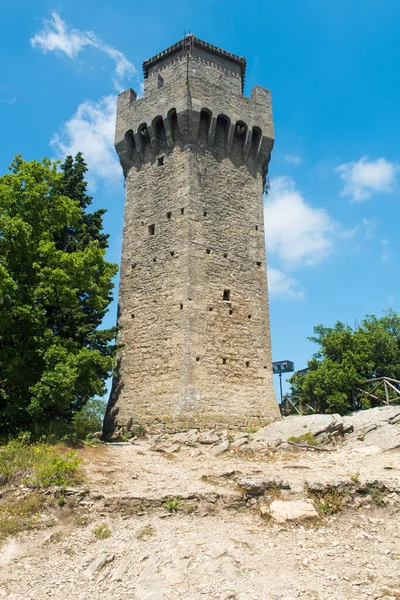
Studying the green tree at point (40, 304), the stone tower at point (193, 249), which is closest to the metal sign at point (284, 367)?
the stone tower at point (193, 249)

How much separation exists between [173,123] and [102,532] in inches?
607

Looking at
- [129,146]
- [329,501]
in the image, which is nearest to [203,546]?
[329,501]

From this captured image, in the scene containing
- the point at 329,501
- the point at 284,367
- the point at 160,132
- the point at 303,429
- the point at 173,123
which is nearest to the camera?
the point at 329,501

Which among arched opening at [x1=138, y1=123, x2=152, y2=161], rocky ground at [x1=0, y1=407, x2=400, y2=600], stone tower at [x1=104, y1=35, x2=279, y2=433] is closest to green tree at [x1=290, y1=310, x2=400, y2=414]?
stone tower at [x1=104, y1=35, x2=279, y2=433]

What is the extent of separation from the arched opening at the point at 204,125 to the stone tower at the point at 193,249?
4cm

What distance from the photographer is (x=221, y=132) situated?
1897 centimetres

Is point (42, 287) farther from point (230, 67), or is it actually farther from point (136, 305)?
point (230, 67)

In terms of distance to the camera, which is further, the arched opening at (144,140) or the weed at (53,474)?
the arched opening at (144,140)

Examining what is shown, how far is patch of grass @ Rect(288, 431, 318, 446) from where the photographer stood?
42.9ft

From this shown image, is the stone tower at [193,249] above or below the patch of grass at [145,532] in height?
above

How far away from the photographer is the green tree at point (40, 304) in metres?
11.7

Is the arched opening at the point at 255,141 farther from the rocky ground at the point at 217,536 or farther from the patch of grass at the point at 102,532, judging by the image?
the patch of grass at the point at 102,532

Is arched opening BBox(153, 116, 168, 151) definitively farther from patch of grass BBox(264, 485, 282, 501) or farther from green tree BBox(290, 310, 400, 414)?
patch of grass BBox(264, 485, 282, 501)

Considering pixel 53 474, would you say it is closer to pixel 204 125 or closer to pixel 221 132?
pixel 204 125
